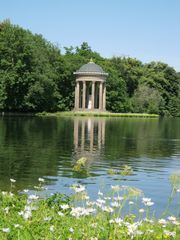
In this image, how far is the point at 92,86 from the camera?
95.1m

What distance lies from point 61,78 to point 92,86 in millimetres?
6269

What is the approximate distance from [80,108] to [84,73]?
704 cm

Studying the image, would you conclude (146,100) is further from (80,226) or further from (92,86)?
(80,226)

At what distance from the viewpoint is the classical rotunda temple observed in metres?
92.8

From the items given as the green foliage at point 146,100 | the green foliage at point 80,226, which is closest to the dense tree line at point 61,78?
the green foliage at point 146,100

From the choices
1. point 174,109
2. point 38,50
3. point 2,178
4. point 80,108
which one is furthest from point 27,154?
point 174,109

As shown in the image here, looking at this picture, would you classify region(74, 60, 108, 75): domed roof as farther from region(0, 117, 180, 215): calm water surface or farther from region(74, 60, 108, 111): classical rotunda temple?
region(0, 117, 180, 215): calm water surface

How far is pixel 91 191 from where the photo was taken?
14469mm

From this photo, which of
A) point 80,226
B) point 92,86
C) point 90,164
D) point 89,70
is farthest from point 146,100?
point 80,226

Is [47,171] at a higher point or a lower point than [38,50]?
lower

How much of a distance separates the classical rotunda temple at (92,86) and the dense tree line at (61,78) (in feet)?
8.10

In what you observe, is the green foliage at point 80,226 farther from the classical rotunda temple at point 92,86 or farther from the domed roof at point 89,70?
the classical rotunda temple at point 92,86

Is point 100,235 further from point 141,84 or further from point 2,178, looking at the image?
point 141,84

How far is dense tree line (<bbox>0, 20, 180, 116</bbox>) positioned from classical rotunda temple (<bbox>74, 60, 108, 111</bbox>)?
2469 millimetres
